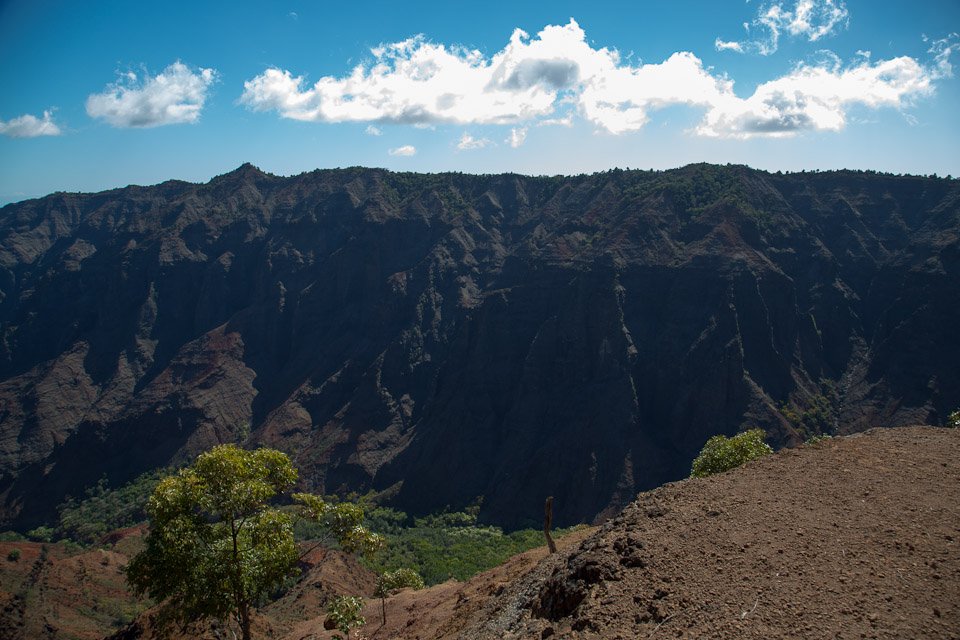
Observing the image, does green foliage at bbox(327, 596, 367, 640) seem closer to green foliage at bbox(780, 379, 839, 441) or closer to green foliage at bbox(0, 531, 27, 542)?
green foliage at bbox(780, 379, 839, 441)

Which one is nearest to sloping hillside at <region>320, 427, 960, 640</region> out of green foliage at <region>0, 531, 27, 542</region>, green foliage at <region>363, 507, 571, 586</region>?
green foliage at <region>363, 507, 571, 586</region>

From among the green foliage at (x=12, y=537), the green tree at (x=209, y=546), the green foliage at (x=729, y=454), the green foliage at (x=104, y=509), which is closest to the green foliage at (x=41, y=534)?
the green foliage at (x=12, y=537)

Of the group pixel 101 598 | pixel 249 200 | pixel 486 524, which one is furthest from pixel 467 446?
pixel 249 200

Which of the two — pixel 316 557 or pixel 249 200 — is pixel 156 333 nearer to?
pixel 249 200

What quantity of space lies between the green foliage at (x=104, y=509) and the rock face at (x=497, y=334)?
2385 millimetres

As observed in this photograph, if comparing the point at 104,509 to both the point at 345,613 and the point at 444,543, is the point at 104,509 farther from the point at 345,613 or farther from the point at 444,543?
the point at 345,613

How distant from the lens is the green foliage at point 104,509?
5700cm

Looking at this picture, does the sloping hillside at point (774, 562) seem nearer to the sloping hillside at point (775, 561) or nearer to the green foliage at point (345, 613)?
the sloping hillside at point (775, 561)

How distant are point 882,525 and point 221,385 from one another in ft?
253

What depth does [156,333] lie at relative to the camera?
86.8 metres

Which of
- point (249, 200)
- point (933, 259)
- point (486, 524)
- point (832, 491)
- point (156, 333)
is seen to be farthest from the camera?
point (249, 200)

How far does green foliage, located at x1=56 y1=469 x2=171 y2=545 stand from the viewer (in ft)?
187

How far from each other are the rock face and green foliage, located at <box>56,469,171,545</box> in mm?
2385

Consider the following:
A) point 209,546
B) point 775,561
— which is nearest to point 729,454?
point 775,561
